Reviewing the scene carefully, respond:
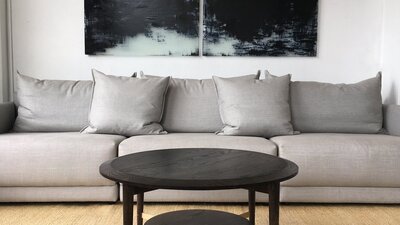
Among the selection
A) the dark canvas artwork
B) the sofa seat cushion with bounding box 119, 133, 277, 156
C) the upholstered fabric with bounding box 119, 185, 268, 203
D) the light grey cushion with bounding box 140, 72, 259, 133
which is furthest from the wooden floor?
the dark canvas artwork

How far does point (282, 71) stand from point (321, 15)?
0.57 m

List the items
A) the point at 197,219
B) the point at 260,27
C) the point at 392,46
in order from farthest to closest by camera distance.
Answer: the point at 260,27, the point at 392,46, the point at 197,219

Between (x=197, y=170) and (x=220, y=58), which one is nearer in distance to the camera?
(x=197, y=170)

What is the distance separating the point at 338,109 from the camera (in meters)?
3.18

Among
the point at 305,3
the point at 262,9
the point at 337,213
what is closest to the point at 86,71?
the point at 262,9

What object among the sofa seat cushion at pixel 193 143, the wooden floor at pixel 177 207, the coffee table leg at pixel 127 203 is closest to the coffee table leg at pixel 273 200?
the coffee table leg at pixel 127 203

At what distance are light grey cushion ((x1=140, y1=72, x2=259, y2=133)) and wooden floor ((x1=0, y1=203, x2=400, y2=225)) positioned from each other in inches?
25.5

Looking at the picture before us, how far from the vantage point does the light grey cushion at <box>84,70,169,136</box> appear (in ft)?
9.75

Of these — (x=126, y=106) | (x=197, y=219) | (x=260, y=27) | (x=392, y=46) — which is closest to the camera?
(x=197, y=219)

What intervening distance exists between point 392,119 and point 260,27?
126 centimetres

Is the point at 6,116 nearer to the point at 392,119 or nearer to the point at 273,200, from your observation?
the point at 273,200

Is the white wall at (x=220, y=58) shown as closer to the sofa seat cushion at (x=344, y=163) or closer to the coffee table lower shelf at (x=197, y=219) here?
the sofa seat cushion at (x=344, y=163)

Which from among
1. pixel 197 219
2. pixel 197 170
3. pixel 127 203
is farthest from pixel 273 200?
pixel 127 203

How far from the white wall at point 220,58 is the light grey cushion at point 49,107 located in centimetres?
53
